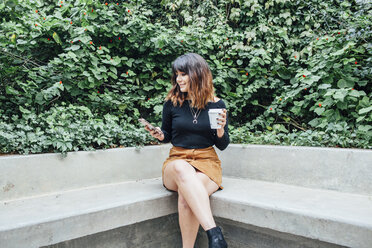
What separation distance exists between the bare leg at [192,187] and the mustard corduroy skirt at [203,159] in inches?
2.0

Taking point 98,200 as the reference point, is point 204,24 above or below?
above

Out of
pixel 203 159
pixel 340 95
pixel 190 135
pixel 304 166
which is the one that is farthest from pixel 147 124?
pixel 340 95

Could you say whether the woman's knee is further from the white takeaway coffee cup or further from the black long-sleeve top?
the white takeaway coffee cup

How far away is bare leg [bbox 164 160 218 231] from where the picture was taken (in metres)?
1.77

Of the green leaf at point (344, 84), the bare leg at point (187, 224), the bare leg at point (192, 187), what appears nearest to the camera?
the bare leg at point (192, 187)

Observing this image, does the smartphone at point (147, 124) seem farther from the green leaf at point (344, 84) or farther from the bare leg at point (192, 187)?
the green leaf at point (344, 84)

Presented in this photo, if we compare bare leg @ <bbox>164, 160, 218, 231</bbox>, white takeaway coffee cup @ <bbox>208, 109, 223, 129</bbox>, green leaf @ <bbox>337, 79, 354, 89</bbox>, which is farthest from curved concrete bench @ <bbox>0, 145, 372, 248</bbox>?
green leaf @ <bbox>337, 79, 354, 89</bbox>

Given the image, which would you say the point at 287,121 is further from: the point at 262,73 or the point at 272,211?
the point at 272,211

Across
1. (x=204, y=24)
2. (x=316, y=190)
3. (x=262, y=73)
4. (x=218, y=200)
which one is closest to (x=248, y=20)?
(x=204, y=24)

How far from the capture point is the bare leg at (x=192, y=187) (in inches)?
69.7

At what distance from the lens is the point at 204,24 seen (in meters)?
4.27

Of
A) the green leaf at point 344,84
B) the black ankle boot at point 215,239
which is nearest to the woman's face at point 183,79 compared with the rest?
the black ankle boot at point 215,239

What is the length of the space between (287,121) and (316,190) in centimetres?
Answer: 141

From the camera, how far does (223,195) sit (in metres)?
2.09
